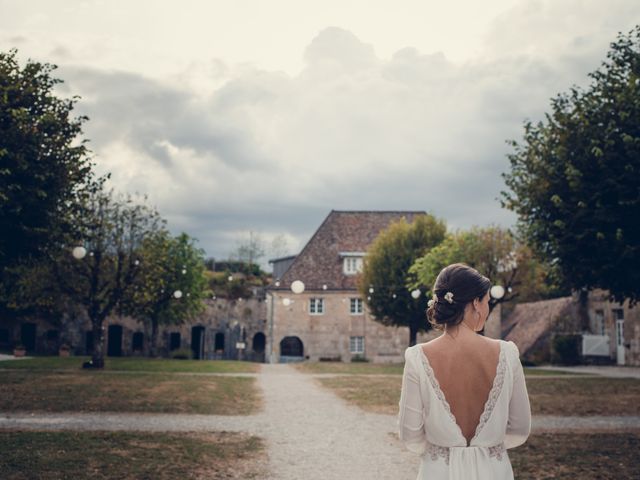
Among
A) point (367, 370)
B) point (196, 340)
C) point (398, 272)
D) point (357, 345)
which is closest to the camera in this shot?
point (367, 370)

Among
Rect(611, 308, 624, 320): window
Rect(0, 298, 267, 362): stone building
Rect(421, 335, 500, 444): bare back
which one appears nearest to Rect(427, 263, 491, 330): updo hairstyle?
Rect(421, 335, 500, 444): bare back

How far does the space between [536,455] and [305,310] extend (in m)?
41.9

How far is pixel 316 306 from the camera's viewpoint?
52.3 m

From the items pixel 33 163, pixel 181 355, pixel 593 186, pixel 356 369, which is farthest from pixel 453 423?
pixel 181 355

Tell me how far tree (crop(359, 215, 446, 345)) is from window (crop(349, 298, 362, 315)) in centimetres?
745

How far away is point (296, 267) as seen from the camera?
5284cm

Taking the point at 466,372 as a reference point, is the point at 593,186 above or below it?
above

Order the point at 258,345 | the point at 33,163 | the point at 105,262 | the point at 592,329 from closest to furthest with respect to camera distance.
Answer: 1. the point at 33,163
2. the point at 105,262
3. the point at 592,329
4. the point at 258,345

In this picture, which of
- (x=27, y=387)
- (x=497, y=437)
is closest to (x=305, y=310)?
(x=27, y=387)

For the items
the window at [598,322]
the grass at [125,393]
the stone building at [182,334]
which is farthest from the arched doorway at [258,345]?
the grass at [125,393]

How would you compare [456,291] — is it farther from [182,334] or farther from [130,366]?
[182,334]

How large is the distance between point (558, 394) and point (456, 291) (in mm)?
18149

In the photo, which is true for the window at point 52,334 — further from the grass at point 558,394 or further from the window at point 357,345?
the grass at point 558,394

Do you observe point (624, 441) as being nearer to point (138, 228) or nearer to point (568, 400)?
point (568, 400)
